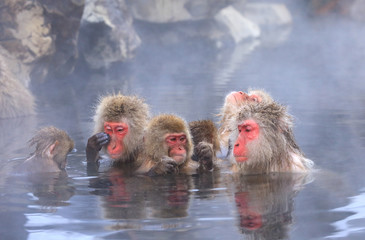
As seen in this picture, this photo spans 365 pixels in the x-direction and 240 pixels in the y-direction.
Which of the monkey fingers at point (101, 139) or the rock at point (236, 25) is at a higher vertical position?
the rock at point (236, 25)

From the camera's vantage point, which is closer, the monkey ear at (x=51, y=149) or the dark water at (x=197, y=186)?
the dark water at (x=197, y=186)

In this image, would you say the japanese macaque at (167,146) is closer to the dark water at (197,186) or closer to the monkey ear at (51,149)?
the dark water at (197,186)

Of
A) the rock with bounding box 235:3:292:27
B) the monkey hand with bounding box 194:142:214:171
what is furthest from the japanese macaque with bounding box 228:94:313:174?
the rock with bounding box 235:3:292:27

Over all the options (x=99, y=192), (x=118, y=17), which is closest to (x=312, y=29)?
(x=118, y=17)

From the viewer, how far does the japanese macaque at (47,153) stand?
572 cm

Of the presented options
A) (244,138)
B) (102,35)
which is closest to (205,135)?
(244,138)

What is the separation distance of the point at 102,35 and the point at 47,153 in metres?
9.03

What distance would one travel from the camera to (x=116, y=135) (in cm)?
582

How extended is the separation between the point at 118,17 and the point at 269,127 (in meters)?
10.4

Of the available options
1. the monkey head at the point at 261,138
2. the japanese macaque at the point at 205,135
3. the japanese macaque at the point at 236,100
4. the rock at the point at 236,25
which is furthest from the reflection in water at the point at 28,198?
the rock at the point at 236,25

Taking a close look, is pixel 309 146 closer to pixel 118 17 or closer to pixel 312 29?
pixel 118 17

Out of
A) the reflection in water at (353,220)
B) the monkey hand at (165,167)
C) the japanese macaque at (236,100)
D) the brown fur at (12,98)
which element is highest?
the brown fur at (12,98)

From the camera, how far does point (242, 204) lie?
4.39 m

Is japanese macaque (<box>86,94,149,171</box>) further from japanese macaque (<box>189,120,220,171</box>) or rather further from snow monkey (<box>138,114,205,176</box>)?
japanese macaque (<box>189,120,220,171</box>)
